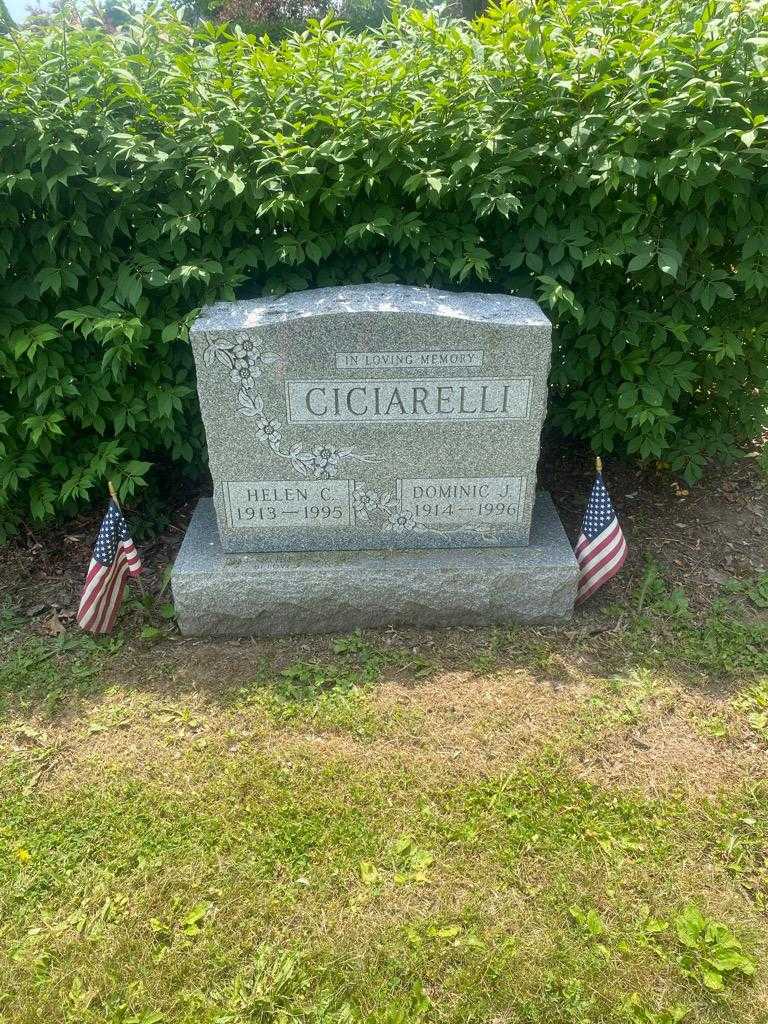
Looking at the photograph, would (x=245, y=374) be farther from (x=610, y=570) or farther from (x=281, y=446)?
(x=610, y=570)

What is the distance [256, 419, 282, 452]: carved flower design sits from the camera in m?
3.31

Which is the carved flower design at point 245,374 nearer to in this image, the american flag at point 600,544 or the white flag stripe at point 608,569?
the american flag at point 600,544

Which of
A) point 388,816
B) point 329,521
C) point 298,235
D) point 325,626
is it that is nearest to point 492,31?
point 298,235

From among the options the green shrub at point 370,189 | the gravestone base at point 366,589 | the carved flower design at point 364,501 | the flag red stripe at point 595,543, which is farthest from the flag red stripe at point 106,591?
the flag red stripe at point 595,543

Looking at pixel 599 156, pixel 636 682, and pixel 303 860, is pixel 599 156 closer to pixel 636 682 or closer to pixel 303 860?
pixel 636 682

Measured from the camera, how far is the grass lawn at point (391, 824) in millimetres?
2191

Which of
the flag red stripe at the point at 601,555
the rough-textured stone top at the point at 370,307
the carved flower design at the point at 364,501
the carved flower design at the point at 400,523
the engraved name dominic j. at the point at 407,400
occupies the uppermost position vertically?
the rough-textured stone top at the point at 370,307

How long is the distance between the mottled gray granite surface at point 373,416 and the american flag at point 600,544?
0.30 metres

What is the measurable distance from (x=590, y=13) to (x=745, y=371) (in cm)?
181

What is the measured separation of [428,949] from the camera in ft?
7.45

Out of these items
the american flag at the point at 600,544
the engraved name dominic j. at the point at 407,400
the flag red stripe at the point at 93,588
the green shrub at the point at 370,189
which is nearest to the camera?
the green shrub at the point at 370,189

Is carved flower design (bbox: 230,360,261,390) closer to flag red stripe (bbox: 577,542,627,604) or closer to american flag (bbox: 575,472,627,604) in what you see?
american flag (bbox: 575,472,627,604)

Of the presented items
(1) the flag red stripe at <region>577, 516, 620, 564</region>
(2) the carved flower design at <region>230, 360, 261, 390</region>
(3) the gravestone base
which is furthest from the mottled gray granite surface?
(1) the flag red stripe at <region>577, 516, 620, 564</region>

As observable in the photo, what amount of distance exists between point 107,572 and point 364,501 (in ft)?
3.89
